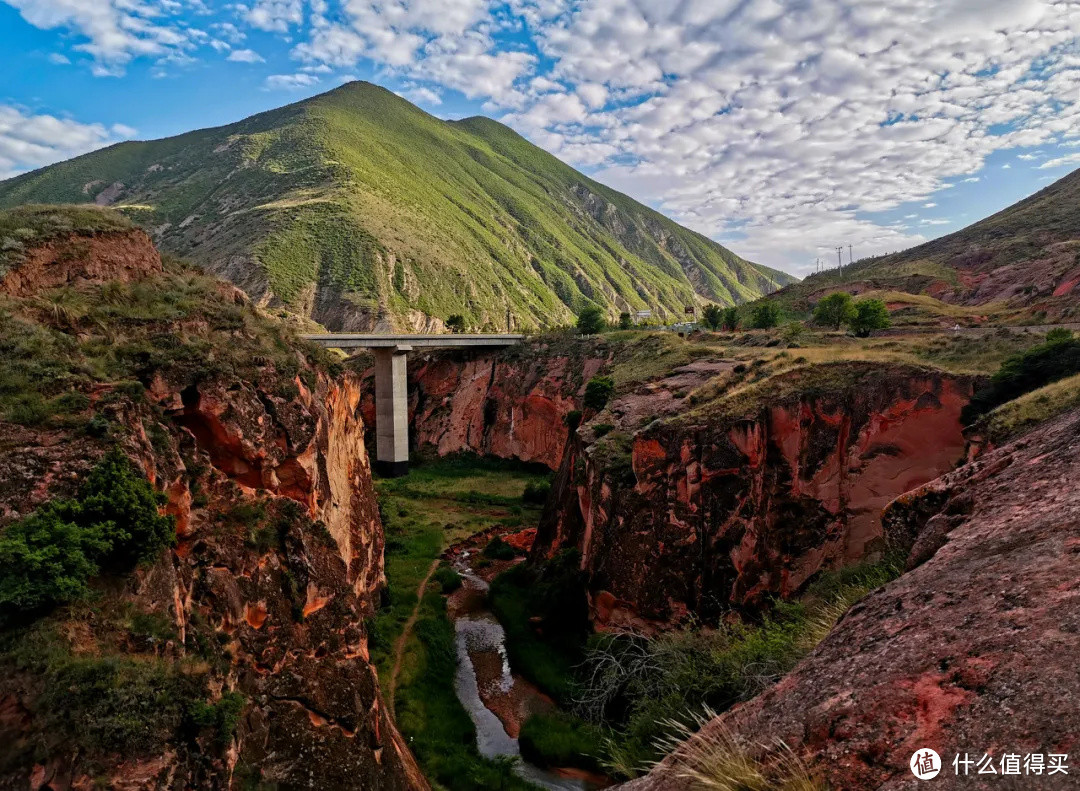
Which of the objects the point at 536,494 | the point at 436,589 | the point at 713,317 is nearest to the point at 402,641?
the point at 436,589

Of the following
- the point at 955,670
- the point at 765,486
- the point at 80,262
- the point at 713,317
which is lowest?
the point at 765,486

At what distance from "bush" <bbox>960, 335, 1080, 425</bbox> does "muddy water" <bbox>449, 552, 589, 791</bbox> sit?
19695 mm

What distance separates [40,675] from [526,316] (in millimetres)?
131601

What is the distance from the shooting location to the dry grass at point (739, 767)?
4.82 m

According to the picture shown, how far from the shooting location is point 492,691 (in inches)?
957

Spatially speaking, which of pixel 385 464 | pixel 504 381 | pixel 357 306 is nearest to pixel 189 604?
pixel 385 464

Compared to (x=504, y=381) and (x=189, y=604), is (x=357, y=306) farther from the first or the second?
(x=189, y=604)

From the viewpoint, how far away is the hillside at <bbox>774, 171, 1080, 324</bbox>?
49938 mm

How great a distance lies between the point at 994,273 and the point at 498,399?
57294 millimetres

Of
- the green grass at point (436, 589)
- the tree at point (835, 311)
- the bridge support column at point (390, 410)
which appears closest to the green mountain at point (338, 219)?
the bridge support column at point (390, 410)

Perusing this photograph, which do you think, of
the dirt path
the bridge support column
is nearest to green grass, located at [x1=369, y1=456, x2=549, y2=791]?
the dirt path

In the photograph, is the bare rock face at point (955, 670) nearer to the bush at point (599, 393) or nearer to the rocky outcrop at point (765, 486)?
the rocky outcrop at point (765, 486)

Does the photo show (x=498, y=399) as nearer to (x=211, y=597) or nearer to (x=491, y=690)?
(x=491, y=690)

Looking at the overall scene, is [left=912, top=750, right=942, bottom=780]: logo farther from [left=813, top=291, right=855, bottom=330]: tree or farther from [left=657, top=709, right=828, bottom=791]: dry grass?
[left=813, top=291, right=855, bottom=330]: tree
